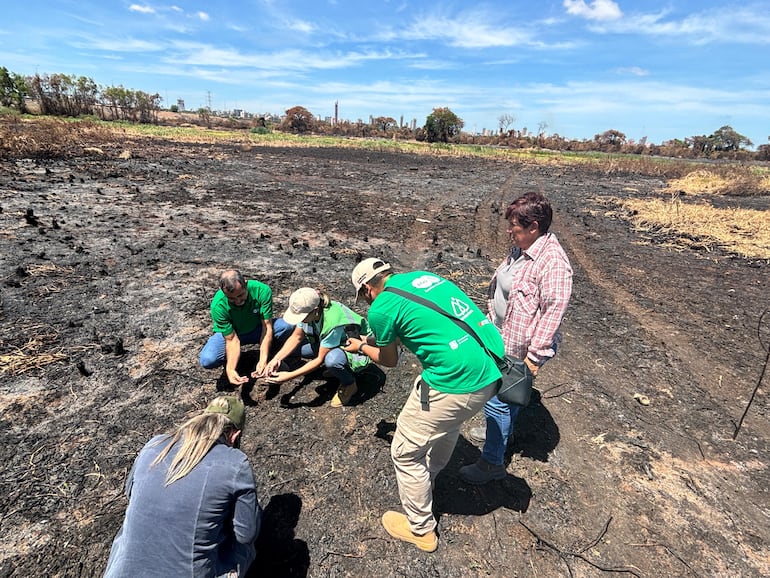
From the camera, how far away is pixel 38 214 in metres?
9.56

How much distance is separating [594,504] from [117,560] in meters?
3.04

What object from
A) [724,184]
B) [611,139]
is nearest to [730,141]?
[611,139]

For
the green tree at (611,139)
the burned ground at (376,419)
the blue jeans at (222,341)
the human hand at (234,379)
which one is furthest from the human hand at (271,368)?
the green tree at (611,139)

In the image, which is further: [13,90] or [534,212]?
[13,90]

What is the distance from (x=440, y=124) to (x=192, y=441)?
63.6m

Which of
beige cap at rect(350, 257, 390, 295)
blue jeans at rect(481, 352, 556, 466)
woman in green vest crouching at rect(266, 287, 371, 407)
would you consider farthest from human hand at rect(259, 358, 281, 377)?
blue jeans at rect(481, 352, 556, 466)

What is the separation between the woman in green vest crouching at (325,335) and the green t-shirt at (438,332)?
1215mm

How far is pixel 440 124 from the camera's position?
2327 inches

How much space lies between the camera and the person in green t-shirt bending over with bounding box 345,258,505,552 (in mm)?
2129

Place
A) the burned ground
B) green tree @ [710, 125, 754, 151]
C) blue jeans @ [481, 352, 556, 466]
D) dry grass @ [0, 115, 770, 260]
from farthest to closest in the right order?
green tree @ [710, 125, 754, 151] → dry grass @ [0, 115, 770, 260] → blue jeans @ [481, 352, 556, 466] → the burned ground

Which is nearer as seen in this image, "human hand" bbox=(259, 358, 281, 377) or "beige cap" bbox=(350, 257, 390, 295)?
"beige cap" bbox=(350, 257, 390, 295)

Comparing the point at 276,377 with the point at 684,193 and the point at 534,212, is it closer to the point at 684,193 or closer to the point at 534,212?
the point at 534,212

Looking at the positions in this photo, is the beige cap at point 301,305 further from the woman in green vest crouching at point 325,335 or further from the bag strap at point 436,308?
the bag strap at point 436,308

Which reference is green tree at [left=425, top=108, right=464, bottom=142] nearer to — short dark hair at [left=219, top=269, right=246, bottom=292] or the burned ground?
the burned ground
